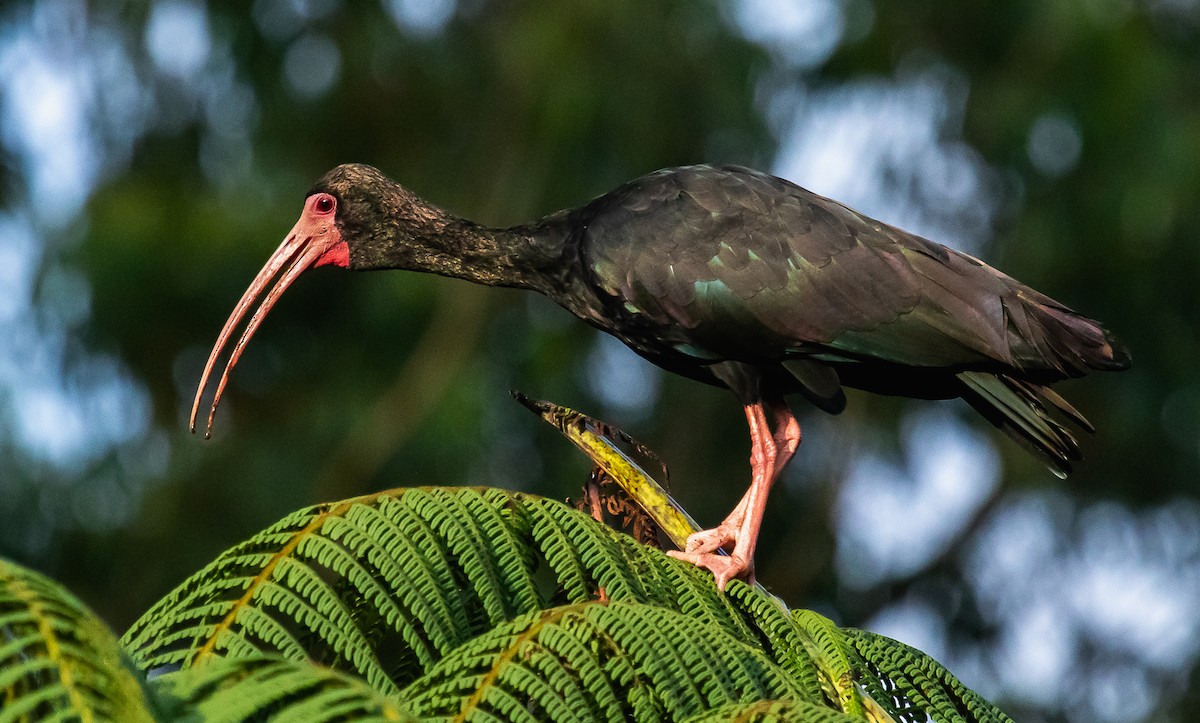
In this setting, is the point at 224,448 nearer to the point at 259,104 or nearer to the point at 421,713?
the point at 259,104

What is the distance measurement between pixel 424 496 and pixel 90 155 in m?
12.7

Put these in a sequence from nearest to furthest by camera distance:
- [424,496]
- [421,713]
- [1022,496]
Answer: [421,713]
[424,496]
[1022,496]

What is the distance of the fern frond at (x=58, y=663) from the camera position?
176 cm

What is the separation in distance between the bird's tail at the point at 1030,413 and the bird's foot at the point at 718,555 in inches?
41.3

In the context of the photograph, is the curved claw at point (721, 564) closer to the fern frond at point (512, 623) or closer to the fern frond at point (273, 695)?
the fern frond at point (512, 623)

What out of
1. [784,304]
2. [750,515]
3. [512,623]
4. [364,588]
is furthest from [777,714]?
[784,304]

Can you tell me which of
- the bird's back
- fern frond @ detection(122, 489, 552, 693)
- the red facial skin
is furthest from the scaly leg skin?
the red facial skin

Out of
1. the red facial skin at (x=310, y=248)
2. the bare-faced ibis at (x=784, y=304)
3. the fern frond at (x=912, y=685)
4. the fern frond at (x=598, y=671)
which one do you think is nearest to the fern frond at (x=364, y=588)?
the fern frond at (x=598, y=671)

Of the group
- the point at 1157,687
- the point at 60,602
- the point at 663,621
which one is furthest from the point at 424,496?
the point at 1157,687

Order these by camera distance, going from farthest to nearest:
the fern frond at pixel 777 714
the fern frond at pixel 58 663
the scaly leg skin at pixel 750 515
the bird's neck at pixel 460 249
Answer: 1. the bird's neck at pixel 460 249
2. the scaly leg skin at pixel 750 515
3. the fern frond at pixel 777 714
4. the fern frond at pixel 58 663

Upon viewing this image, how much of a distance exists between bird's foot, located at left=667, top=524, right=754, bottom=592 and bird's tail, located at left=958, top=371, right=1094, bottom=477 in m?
1.05

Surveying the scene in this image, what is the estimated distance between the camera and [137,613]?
14.9m

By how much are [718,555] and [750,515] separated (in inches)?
12.7

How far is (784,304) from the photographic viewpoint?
5309 millimetres
